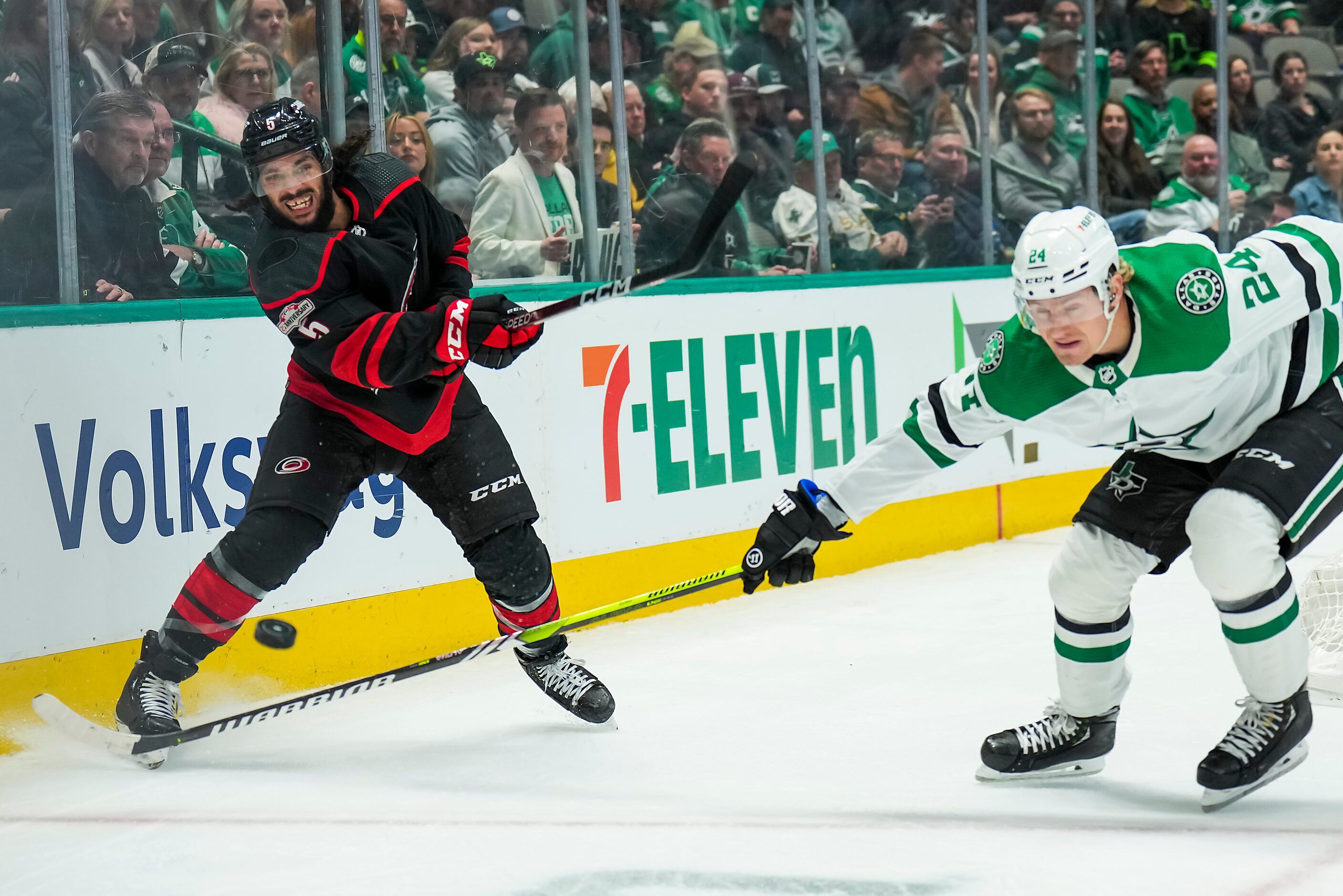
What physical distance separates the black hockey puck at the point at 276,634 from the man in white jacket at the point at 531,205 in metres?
1.13

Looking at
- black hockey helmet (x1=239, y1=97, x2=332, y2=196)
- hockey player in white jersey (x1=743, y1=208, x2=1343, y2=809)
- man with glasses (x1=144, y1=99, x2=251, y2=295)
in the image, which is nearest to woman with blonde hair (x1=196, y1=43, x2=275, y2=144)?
man with glasses (x1=144, y1=99, x2=251, y2=295)

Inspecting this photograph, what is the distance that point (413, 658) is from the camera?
347cm

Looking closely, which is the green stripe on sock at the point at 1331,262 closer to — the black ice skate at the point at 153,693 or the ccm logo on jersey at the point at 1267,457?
the ccm logo on jersey at the point at 1267,457

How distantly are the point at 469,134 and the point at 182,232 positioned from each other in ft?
3.00

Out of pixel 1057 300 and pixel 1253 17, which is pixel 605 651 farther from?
pixel 1253 17

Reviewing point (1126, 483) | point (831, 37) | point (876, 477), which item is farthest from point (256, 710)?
point (831, 37)

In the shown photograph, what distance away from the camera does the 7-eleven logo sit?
12.7 feet

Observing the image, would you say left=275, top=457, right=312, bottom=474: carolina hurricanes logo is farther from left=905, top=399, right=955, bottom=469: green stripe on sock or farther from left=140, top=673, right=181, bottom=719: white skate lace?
left=905, top=399, right=955, bottom=469: green stripe on sock

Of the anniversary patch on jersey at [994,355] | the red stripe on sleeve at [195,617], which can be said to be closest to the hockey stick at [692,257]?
the anniversary patch on jersey at [994,355]

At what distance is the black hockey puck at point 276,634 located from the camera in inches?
126

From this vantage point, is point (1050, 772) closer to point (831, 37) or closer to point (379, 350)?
point (379, 350)

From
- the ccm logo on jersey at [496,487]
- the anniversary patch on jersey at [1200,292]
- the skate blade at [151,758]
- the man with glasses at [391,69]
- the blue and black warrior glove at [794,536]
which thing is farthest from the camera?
the man with glasses at [391,69]

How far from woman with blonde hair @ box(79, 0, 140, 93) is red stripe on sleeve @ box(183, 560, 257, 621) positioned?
3.88 ft

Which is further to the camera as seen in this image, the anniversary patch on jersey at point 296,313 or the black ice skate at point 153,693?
the black ice skate at point 153,693
